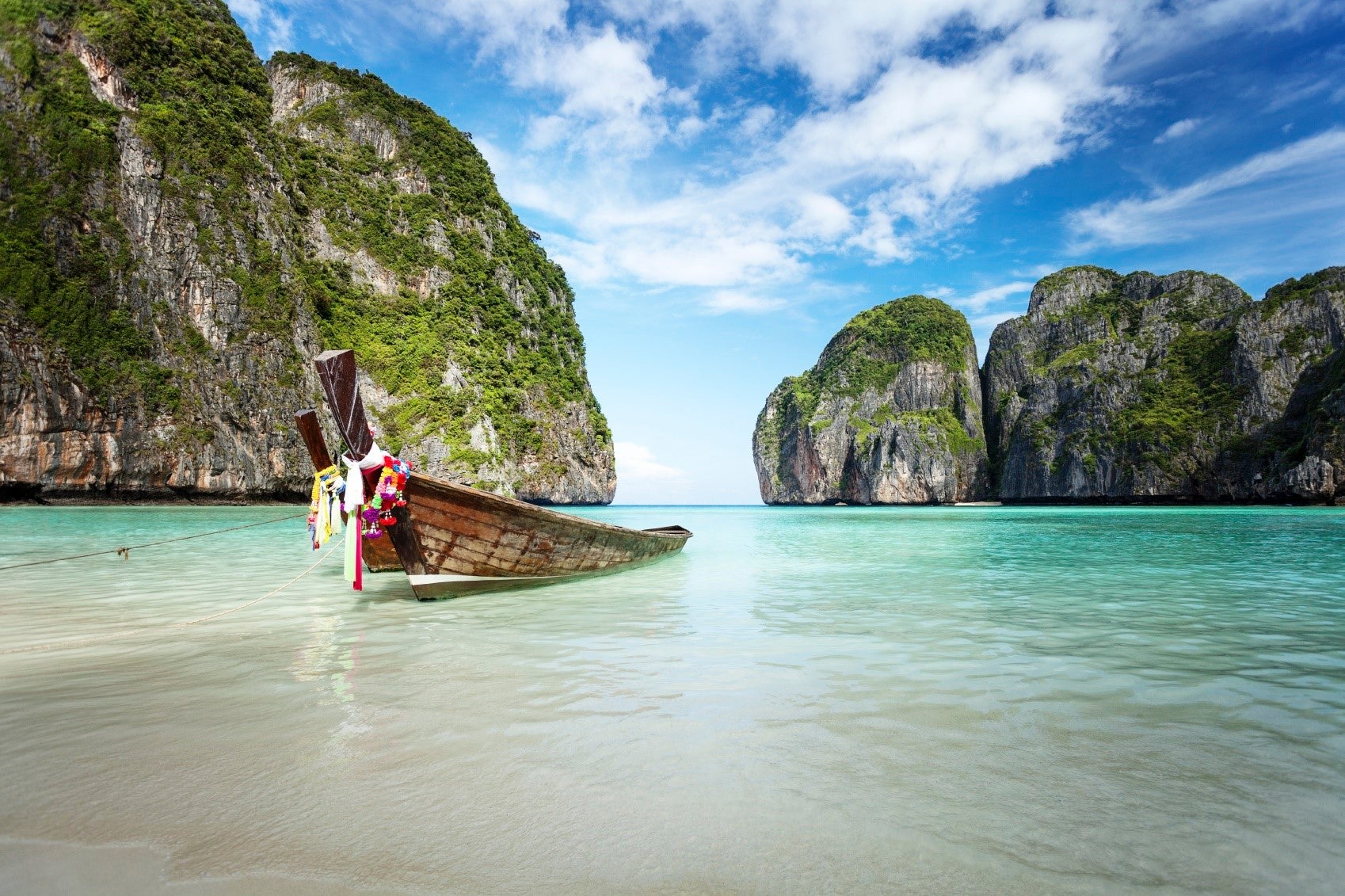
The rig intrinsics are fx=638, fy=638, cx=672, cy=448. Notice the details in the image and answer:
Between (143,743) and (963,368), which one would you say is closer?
(143,743)

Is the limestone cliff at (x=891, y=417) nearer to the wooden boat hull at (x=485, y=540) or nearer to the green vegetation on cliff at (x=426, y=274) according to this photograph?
the green vegetation on cliff at (x=426, y=274)

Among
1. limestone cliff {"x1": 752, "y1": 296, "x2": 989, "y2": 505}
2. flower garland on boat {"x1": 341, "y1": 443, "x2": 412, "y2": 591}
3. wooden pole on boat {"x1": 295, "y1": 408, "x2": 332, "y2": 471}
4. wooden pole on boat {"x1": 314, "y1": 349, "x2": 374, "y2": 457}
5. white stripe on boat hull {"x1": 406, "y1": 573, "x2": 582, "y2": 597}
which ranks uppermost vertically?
limestone cliff {"x1": 752, "y1": 296, "x2": 989, "y2": 505}

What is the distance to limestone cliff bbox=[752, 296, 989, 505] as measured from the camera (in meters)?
110

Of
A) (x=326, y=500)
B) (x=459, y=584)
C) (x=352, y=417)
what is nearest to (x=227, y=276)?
(x=326, y=500)

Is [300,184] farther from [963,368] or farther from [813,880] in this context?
[963,368]

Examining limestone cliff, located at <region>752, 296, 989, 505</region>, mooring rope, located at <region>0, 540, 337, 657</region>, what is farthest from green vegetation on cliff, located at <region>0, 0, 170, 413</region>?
limestone cliff, located at <region>752, 296, 989, 505</region>

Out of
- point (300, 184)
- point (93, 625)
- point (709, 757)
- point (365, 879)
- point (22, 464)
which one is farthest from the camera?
point (300, 184)

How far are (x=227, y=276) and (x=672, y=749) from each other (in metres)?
56.6

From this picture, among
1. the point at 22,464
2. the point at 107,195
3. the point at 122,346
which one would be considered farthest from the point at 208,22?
the point at 22,464

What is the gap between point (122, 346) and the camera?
40656 millimetres

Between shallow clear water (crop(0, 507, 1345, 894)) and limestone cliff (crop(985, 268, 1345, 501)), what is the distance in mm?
81300

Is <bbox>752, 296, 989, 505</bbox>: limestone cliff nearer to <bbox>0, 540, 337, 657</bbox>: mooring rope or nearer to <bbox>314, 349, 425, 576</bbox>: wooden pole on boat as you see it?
<bbox>314, 349, 425, 576</bbox>: wooden pole on boat

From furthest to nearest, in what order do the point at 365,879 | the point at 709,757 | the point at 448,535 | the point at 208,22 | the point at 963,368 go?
the point at 963,368
the point at 208,22
the point at 448,535
the point at 709,757
the point at 365,879

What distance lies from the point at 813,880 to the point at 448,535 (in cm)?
740
